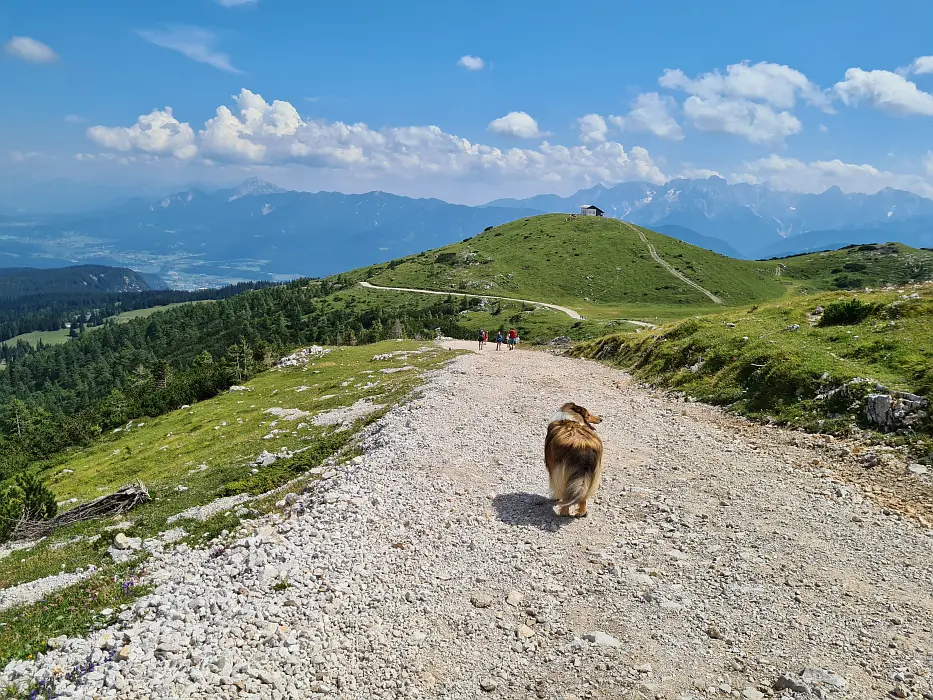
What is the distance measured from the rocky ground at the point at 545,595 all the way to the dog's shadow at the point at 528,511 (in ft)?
0.22

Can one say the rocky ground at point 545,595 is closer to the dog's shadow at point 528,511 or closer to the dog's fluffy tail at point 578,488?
the dog's shadow at point 528,511

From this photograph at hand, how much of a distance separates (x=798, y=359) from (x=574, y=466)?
14.5 m

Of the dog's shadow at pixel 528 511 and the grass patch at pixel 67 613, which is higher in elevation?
the dog's shadow at pixel 528 511

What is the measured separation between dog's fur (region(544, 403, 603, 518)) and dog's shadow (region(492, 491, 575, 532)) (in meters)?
0.39

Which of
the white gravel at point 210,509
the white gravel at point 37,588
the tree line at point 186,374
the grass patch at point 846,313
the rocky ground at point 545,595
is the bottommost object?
the tree line at point 186,374

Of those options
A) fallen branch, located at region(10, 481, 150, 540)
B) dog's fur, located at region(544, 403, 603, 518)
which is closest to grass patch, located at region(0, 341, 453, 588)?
fallen branch, located at region(10, 481, 150, 540)

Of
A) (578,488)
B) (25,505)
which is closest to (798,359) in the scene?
(578,488)

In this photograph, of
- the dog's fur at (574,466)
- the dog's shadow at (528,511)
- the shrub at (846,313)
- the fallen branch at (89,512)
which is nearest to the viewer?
Result: the dog's fur at (574,466)

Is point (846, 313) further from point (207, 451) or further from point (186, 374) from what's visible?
point (186, 374)

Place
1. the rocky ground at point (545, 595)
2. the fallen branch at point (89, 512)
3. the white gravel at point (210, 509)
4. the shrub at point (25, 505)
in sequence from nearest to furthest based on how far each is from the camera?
the rocky ground at point (545, 595) < the white gravel at point (210, 509) < the fallen branch at point (89, 512) < the shrub at point (25, 505)

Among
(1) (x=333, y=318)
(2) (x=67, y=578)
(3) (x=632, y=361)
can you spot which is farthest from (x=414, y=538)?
(1) (x=333, y=318)

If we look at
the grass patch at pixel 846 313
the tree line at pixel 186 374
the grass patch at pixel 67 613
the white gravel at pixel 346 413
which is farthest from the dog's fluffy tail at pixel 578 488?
the tree line at pixel 186 374

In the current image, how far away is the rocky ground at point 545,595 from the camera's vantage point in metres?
8.13

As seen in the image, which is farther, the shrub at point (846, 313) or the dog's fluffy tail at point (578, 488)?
the shrub at point (846, 313)
